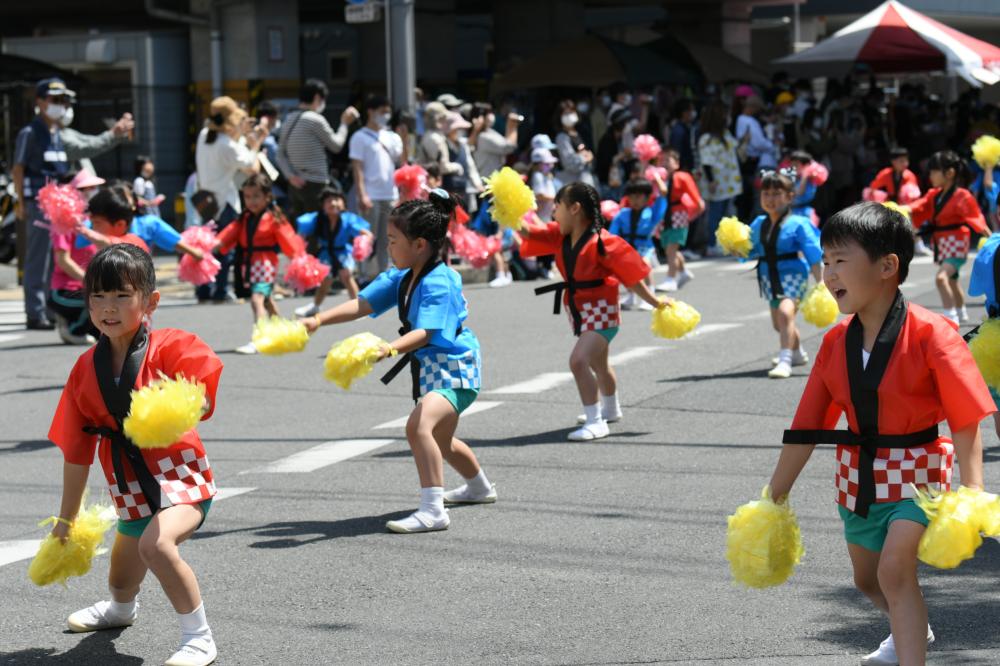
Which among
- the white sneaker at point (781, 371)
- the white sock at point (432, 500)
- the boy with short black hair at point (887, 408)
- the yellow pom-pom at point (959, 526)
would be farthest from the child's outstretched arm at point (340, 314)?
the white sneaker at point (781, 371)

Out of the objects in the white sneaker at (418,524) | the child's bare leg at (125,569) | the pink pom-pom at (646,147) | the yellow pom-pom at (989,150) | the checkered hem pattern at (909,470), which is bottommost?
the white sneaker at (418,524)

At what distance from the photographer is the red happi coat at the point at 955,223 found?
1305 centimetres

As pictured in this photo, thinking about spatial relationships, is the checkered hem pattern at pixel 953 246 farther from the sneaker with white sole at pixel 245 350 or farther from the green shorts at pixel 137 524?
the green shorts at pixel 137 524

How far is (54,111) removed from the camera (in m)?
14.3

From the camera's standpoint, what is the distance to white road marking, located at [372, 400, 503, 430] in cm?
952

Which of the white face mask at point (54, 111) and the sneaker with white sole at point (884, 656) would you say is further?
the white face mask at point (54, 111)

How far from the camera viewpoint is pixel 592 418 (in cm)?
915

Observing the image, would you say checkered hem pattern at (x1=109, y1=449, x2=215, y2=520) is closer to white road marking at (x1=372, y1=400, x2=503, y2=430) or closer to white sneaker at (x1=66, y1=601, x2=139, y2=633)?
white sneaker at (x1=66, y1=601, x2=139, y2=633)

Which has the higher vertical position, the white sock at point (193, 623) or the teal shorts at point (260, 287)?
the teal shorts at point (260, 287)

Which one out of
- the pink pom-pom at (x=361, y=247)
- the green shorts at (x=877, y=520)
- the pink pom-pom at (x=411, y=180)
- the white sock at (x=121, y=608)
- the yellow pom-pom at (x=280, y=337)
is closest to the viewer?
the green shorts at (x=877, y=520)

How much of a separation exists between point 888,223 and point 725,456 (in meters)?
4.05

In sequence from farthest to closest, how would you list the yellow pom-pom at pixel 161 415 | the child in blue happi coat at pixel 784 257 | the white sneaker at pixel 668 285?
the white sneaker at pixel 668 285 < the child in blue happi coat at pixel 784 257 < the yellow pom-pom at pixel 161 415

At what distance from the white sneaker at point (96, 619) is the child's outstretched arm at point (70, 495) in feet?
1.33

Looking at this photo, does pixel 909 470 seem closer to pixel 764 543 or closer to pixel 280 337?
pixel 764 543
